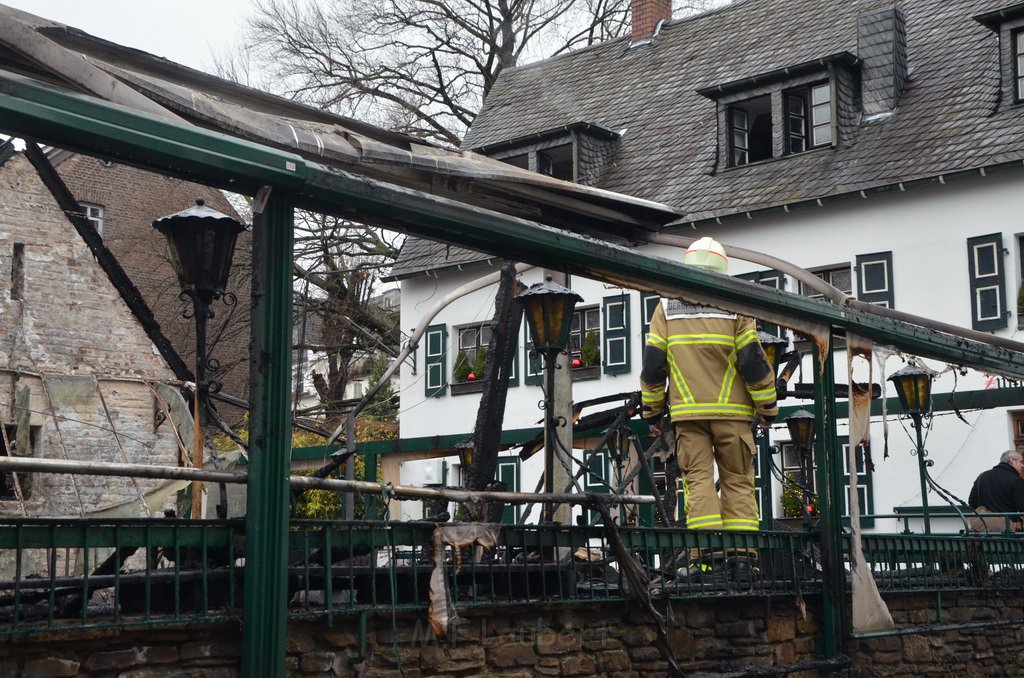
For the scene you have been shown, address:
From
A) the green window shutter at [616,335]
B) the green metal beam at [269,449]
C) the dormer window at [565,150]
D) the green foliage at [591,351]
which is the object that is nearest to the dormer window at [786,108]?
the dormer window at [565,150]

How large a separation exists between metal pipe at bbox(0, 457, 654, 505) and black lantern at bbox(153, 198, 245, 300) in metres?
1.84

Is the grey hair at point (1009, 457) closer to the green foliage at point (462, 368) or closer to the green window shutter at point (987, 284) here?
the green window shutter at point (987, 284)

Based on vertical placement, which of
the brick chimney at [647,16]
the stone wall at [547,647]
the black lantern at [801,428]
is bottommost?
the stone wall at [547,647]

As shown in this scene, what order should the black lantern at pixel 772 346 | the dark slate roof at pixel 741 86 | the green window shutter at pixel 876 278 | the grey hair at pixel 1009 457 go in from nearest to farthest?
the black lantern at pixel 772 346 → the grey hair at pixel 1009 457 → the green window shutter at pixel 876 278 → the dark slate roof at pixel 741 86

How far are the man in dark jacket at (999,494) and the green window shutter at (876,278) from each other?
26.5 ft

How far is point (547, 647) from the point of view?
6.58 metres

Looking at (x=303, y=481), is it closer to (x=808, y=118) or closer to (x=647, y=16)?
(x=808, y=118)

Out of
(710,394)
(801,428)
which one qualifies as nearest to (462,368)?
(801,428)

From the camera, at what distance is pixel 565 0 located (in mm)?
33375

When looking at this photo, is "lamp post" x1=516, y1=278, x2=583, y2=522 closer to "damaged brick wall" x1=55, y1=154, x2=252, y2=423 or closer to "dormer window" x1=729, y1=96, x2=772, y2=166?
"dormer window" x1=729, y1=96, x2=772, y2=166

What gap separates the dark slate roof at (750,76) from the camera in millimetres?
21422

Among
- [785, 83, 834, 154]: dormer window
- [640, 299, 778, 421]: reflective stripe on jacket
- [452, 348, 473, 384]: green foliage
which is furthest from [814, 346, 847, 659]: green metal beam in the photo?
[452, 348, 473, 384]: green foliage

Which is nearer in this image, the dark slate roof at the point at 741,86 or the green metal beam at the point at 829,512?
the green metal beam at the point at 829,512

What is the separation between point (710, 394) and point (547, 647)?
1966 millimetres
